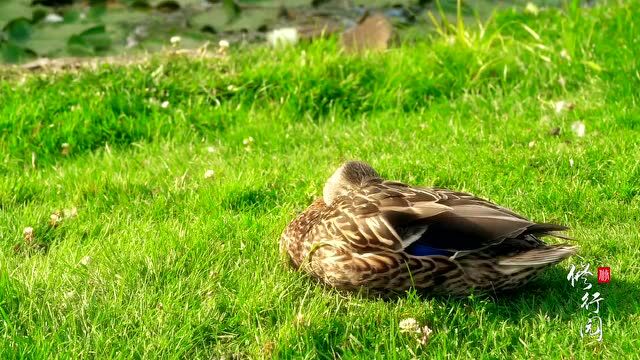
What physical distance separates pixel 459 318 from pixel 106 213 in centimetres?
222

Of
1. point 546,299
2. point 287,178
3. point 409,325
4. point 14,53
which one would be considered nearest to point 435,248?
point 409,325

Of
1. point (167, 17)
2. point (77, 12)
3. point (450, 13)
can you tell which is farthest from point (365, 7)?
point (77, 12)

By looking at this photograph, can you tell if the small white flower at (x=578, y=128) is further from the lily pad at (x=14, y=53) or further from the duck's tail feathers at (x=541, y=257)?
the lily pad at (x=14, y=53)

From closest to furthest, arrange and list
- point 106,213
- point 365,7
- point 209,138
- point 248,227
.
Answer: point 248,227, point 106,213, point 209,138, point 365,7

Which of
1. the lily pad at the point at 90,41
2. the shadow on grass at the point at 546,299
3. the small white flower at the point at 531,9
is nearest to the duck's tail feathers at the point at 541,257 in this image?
the shadow on grass at the point at 546,299

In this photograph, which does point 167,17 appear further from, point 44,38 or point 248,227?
point 248,227

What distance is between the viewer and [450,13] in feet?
30.2

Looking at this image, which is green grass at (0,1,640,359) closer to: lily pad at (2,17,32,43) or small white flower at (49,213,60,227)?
small white flower at (49,213,60,227)

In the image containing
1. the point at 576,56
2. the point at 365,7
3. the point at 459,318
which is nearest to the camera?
the point at 459,318

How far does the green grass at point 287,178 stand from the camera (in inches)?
142

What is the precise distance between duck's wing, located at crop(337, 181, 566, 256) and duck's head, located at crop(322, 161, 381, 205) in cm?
52

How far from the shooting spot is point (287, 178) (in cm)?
523

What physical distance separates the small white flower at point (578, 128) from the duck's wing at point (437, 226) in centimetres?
186

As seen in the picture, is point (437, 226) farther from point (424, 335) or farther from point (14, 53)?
point (14, 53)
